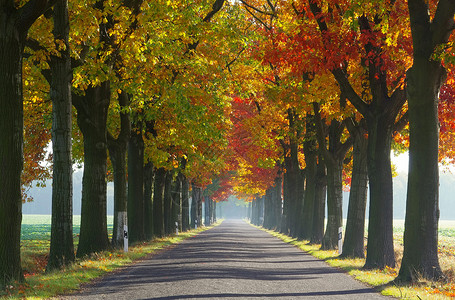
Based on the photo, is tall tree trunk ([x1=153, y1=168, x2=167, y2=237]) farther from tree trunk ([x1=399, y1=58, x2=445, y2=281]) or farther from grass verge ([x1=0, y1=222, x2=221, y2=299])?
tree trunk ([x1=399, y1=58, x2=445, y2=281])

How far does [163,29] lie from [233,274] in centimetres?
884

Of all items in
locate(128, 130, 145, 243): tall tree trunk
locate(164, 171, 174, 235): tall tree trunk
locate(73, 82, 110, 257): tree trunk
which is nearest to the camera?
locate(73, 82, 110, 257): tree trunk

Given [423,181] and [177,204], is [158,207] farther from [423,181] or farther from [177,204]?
[423,181]

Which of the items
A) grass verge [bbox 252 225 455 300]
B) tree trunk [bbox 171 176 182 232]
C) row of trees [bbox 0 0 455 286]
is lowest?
grass verge [bbox 252 225 455 300]

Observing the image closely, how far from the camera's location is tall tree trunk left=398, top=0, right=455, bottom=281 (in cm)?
1209

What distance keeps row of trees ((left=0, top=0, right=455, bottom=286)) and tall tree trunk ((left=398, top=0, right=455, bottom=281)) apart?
0.03 metres

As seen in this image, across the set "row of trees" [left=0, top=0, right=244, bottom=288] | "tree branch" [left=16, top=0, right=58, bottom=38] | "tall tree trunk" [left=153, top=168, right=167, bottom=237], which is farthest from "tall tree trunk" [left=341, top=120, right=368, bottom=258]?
"tall tree trunk" [left=153, top=168, right=167, bottom=237]

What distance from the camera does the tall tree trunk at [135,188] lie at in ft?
80.5

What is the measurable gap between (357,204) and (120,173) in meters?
9.03

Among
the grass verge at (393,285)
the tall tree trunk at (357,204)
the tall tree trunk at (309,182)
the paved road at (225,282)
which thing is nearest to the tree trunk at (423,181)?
the grass verge at (393,285)

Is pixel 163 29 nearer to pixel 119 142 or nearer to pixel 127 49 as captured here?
pixel 127 49

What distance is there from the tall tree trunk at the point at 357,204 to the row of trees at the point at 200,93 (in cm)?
5

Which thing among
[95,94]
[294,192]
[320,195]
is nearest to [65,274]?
[95,94]

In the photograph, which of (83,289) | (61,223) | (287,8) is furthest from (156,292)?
(287,8)
